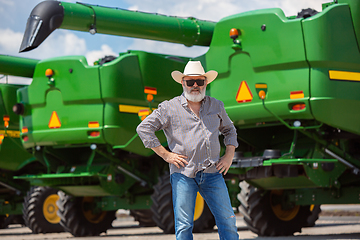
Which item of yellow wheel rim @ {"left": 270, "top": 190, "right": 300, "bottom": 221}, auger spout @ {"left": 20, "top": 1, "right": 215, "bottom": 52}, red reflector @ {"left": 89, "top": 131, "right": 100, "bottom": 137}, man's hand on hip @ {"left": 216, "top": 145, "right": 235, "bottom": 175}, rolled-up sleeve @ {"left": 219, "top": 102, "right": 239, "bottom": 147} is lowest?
yellow wheel rim @ {"left": 270, "top": 190, "right": 300, "bottom": 221}

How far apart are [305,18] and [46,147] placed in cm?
617

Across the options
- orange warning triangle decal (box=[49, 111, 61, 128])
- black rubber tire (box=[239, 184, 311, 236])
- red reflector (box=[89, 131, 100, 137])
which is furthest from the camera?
orange warning triangle decal (box=[49, 111, 61, 128])

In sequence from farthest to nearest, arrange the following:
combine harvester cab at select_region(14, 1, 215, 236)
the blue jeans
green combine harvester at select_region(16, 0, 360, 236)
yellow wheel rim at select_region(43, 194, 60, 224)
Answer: yellow wheel rim at select_region(43, 194, 60, 224)
combine harvester cab at select_region(14, 1, 215, 236)
green combine harvester at select_region(16, 0, 360, 236)
the blue jeans

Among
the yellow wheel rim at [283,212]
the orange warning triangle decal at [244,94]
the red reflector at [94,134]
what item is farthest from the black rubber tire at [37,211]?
the orange warning triangle decal at [244,94]

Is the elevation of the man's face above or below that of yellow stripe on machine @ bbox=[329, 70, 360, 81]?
below

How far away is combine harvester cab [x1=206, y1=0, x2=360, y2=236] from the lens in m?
8.20

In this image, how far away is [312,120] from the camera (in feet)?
28.1

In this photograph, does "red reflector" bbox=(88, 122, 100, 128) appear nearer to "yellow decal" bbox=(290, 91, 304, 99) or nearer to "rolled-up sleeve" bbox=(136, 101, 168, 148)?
"yellow decal" bbox=(290, 91, 304, 99)

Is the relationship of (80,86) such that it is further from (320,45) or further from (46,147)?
(320,45)

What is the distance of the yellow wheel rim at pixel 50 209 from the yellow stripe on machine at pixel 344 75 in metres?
8.04

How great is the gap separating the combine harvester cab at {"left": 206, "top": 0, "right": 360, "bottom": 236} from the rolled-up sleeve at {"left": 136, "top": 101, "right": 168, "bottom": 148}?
4033 mm

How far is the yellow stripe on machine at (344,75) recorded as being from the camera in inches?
323

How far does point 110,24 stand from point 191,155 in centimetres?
625

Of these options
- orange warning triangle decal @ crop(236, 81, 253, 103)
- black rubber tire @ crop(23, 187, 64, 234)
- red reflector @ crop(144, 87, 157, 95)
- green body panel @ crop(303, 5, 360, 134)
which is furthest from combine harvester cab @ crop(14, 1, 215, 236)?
green body panel @ crop(303, 5, 360, 134)
